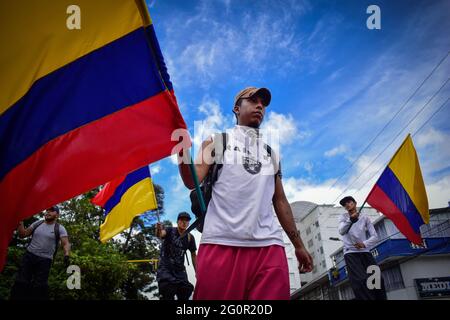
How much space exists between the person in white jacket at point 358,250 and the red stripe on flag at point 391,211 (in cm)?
57

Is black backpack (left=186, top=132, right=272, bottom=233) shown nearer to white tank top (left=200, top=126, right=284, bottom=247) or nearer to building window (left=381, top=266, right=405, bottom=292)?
white tank top (left=200, top=126, right=284, bottom=247)

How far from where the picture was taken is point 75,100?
253cm

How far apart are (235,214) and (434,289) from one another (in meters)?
34.5

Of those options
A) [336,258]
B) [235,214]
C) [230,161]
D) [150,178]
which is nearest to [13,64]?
[230,161]

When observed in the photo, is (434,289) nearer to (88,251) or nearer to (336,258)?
(336,258)

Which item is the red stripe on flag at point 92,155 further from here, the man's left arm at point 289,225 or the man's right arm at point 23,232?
the man's right arm at point 23,232

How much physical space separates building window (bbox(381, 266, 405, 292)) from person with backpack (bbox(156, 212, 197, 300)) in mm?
31167

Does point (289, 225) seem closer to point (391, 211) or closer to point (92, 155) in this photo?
point (92, 155)

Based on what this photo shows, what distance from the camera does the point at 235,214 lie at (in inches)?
90.5

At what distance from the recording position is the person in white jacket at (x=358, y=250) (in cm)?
549

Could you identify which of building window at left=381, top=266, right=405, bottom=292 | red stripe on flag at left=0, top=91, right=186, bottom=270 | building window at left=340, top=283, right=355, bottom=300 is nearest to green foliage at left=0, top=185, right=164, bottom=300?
red stripe on flag at left=0, top=91, right=186, bottom=270

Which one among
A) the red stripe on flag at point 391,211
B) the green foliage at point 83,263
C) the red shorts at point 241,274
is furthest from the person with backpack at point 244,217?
the green foliage at point 83,263

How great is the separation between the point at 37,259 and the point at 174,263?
2395 mm

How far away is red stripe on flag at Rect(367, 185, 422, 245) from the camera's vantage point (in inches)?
248
